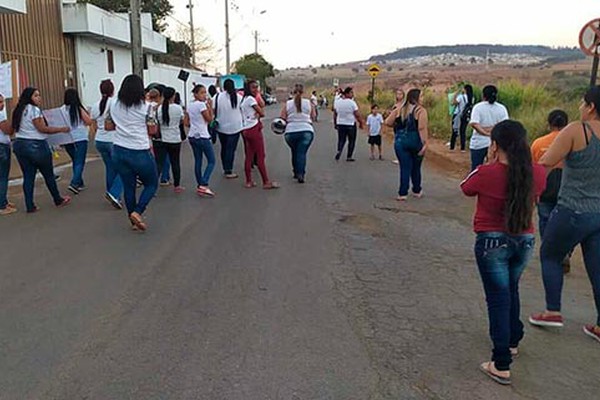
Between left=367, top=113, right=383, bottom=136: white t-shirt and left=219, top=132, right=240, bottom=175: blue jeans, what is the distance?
4.66 m

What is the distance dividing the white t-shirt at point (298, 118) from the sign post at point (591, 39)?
4578 mm

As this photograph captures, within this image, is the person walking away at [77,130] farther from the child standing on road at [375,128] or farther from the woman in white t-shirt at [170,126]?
the child standing on road at [375,128]

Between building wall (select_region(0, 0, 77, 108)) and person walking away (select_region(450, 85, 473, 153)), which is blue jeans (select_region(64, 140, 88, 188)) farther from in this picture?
building wall (select_region(0, 0, 77, 108))

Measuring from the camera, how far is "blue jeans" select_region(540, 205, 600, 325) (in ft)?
14.8

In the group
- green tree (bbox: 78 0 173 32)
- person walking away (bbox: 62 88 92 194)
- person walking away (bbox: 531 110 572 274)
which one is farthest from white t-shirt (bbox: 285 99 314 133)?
green tree (bbox: 78 0 173 32)

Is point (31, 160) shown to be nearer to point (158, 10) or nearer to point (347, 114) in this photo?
point (347, 114)

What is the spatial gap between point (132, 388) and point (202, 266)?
2.59 meters

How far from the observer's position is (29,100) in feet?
28.1

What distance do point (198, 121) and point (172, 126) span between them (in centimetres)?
52

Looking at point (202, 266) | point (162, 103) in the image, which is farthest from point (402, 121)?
point (202, 266)

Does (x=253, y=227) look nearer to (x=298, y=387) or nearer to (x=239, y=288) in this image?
(x=239, y=288)

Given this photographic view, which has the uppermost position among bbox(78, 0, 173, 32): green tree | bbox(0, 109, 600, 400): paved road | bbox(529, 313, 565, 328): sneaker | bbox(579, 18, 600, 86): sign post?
bbox(78, 0, 173, 32): green tree

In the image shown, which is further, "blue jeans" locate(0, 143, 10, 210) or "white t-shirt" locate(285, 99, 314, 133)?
"white t-shirt" locate(285, 99, 314, 133)

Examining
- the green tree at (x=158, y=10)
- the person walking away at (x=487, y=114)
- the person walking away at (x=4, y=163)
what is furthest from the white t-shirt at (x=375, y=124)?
the green tree at (x=158, y=10)
